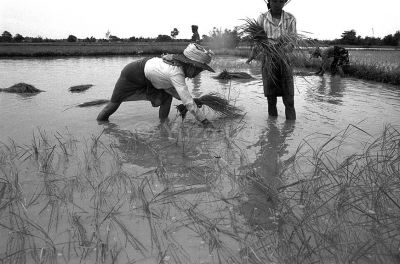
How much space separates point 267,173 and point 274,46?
5.52 ft

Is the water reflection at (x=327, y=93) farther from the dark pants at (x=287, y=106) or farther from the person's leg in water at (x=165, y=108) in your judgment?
the person's leg in water at (x=165, y=108)

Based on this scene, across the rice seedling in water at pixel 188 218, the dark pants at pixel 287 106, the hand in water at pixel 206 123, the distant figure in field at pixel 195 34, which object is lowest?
the rice seedling in water at pixel 188 218

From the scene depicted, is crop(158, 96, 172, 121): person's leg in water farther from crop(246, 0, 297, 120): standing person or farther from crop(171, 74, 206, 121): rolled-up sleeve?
crop(246, 0, 297, 120): standing person

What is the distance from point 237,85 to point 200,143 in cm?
487

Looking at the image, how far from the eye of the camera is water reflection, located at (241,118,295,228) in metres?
2.00

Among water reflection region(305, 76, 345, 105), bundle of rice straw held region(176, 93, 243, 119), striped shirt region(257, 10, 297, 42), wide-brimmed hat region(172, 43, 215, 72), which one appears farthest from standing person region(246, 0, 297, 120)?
water reflection region(305, 76, 345, 105)

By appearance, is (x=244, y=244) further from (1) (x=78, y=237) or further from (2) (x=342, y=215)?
(1) (x=78, y=237)

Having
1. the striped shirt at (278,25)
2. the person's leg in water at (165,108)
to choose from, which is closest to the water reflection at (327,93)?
the striped shirt at (278,25)

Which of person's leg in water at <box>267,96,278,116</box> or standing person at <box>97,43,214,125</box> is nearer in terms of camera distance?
standing person at <box>97,43,214,125</box>

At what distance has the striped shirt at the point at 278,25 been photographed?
3.90 meters

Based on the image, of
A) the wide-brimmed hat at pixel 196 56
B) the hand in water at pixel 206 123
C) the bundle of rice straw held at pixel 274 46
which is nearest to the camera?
the wide-brimmed hat at pixel 196 56

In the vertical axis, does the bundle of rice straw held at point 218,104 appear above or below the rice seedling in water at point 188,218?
above

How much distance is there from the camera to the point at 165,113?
448 cm

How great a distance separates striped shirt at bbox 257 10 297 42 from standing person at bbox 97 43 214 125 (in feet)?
2.76
